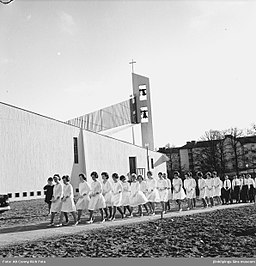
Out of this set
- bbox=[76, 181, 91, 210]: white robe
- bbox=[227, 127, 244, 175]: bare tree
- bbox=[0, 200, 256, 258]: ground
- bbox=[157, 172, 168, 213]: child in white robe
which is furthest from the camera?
bbox=[157, 172, 168, 213]: child in white robe

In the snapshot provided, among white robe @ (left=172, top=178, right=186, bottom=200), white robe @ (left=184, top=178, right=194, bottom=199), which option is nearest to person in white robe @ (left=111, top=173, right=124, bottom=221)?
white robe @ (left=172, top=178, right=186, bottom=200)

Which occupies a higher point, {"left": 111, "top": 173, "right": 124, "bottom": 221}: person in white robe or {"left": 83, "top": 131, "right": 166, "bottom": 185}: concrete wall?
{"left": 83, "top": 131, "right": 166, "bottom": 185}: concrete wall

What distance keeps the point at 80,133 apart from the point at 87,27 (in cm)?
910

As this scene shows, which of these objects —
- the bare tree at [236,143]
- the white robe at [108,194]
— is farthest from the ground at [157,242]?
the white robe at [108,194]

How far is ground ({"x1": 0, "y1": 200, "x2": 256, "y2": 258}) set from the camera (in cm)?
424

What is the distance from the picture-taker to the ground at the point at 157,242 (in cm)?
424

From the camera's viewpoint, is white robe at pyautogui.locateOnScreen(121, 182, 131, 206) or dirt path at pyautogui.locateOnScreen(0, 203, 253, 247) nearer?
dirt path at pyautogui.locateOnScreen(0, 203, 253, 247)

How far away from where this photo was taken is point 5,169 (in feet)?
33.7

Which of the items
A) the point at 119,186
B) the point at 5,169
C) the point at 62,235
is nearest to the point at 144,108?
the point at 119,186

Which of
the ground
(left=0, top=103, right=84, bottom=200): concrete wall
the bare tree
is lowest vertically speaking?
the ground

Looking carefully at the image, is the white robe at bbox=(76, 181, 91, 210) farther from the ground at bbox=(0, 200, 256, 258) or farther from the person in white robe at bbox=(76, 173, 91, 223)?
the ground at bbox=(0, 200, 256, 258)

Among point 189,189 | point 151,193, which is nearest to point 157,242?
point 151,193

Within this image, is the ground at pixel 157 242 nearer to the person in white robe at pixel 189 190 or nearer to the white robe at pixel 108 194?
the white robe at pixel 108 194

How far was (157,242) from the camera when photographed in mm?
4633
